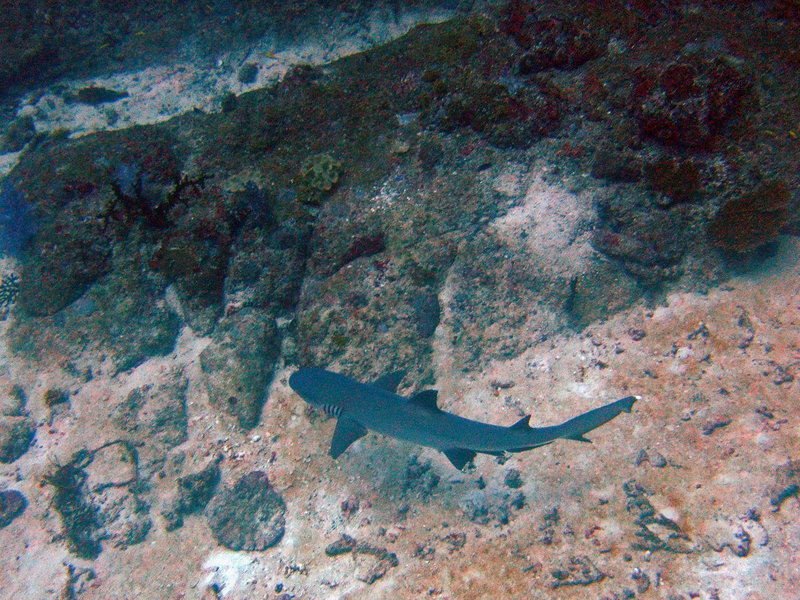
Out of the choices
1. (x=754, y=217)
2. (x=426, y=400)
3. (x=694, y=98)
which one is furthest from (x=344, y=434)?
(x=694, y=98)

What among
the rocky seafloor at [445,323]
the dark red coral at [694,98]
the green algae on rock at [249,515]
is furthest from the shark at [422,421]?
the dark red coral at [694,98]

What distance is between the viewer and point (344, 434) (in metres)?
4.84

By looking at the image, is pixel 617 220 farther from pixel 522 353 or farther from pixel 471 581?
pixel 471 581

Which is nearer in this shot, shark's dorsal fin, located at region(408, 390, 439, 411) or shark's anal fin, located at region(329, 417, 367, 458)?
shark's dorsal fin, located at region(408, 390, 439, 411)

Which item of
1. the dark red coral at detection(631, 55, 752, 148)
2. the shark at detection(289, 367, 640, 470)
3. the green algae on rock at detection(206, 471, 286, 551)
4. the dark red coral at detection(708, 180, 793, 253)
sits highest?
the dark red coral at detection(631, 55, 752, 148)

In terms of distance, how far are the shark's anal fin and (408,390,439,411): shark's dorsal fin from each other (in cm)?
95

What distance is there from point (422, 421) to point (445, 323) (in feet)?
7.37

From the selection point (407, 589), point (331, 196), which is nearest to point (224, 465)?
point (407, 589)

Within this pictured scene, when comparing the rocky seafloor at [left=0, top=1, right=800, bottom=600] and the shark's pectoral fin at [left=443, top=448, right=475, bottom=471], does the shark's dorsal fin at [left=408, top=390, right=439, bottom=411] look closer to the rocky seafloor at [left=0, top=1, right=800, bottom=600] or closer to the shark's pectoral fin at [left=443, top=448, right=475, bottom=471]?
the shark's pectoral fin at [left=443, top=448, right=475, bottom=471]

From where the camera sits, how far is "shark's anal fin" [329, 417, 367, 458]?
4.80 meters

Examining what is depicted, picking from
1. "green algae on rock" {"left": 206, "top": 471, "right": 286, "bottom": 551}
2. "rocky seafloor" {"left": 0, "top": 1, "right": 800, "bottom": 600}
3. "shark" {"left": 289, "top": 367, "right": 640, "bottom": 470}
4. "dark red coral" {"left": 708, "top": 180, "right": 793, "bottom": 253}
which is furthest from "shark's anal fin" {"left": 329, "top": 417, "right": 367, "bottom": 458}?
"dark red coral" {"left": 708, "top": 180, "right": 793, "bottom": 253}

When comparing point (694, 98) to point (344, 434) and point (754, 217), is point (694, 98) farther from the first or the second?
point (344, 434)

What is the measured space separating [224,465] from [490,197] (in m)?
6.43

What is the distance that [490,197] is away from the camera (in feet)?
21.1
